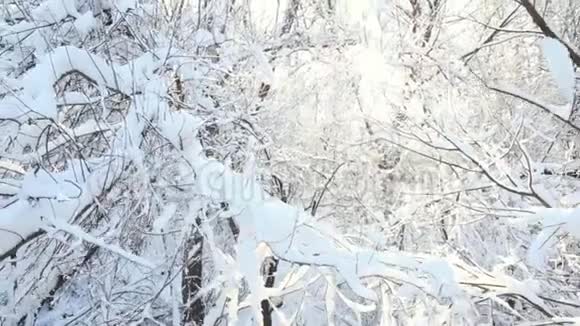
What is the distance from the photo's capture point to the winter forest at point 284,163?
2541mm

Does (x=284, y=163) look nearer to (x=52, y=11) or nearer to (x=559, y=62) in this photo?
(x=52, y=11)

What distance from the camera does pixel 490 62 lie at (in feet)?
17.5

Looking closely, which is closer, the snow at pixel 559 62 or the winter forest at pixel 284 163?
the winter forest at pixel 284 163

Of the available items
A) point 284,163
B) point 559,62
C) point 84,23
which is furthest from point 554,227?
point 284,163

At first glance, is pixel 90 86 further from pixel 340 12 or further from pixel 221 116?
pixel 340 12

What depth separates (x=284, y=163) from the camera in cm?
515

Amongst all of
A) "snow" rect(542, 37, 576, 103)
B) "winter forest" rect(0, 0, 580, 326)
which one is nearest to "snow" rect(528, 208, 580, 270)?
"winter forest" rect(0, 0, 580, 326)

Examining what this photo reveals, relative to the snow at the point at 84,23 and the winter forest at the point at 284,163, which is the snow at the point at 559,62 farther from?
the snow at the point at 84,23

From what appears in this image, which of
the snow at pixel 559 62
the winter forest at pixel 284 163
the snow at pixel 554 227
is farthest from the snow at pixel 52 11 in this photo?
the snow at pixel 554 227

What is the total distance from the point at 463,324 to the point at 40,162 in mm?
2005

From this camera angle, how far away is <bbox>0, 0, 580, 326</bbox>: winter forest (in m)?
2.54

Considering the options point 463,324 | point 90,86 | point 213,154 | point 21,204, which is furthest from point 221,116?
point 463,324

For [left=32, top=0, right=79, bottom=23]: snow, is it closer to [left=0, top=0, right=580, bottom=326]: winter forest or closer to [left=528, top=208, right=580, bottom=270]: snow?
[left=0, top=0, right=580, bottom=326]: winter forest

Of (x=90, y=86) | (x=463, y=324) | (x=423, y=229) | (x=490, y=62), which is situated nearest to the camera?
(x=463, y=324)
